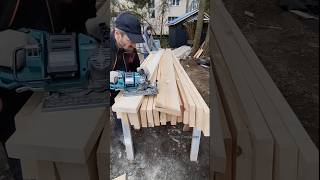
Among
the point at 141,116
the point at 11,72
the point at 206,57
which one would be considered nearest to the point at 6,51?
the point at 11,72

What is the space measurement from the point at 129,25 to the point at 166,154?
0.35 meters

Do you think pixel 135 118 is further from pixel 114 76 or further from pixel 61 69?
pixel 61 69

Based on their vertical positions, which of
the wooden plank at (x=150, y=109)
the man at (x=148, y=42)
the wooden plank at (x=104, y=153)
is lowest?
the wooden plank at (x=104, y=153)

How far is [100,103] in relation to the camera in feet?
2.96

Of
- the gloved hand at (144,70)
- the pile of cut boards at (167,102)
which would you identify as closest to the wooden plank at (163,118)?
the pile of cut boards at (167,102)

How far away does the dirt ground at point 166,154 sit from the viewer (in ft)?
2.87

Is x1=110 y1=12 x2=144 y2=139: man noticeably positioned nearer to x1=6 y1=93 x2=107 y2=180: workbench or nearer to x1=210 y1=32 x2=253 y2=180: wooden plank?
x1=6 y1=93 x2=107 y2=180: workbench

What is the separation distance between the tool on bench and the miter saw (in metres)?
0.04

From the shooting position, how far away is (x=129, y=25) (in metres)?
0.84

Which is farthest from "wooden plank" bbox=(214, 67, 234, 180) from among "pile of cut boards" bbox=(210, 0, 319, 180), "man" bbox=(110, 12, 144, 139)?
"man" bbox=(110, 12, 144, 139)

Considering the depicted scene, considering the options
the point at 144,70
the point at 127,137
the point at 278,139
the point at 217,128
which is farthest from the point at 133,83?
the point at 278,139

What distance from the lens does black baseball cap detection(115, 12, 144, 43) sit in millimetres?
832

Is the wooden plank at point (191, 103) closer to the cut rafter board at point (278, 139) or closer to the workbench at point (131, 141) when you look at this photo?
the workbench at point (131, 141)

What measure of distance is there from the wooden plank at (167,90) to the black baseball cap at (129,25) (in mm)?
87
